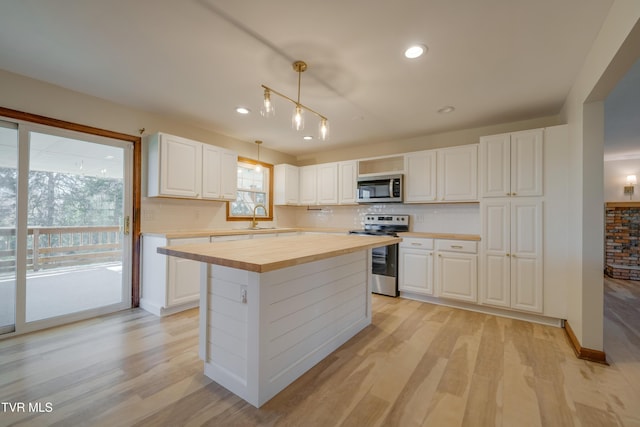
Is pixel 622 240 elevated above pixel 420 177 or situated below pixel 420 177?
below

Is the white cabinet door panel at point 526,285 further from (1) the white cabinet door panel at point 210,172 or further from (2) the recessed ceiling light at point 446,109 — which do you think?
(1) the white cabinet door panel at point 210,172

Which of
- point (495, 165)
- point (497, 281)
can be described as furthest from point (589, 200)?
point (497, 281)

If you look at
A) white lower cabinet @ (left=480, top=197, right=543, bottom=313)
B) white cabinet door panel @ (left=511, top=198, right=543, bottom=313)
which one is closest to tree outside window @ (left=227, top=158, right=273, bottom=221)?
white lower cabinet @ (left=480, top=197, right=543, bottom=313)

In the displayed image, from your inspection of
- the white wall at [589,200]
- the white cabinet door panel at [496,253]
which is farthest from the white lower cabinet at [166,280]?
the white wall at [589,200]

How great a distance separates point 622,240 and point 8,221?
9.00 meters

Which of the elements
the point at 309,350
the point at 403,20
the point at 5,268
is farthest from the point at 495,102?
the point at 5,268

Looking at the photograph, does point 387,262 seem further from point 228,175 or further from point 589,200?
point 228,175

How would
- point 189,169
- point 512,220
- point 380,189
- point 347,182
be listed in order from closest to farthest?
point 512,220
point 189,169
point 380,189
point 347,182

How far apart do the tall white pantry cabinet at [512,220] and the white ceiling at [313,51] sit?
0.49 meters

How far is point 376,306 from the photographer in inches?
133

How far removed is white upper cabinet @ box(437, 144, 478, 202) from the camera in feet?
11.2

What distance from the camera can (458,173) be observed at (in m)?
3.51

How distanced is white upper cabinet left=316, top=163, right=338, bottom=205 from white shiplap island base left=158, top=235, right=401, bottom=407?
2.58 meters

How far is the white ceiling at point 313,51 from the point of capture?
163 cm
